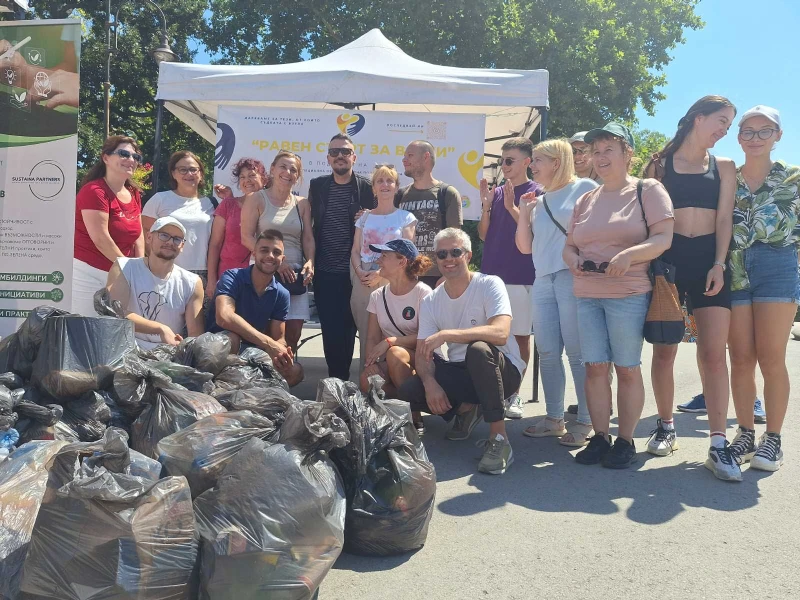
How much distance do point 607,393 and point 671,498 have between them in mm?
716

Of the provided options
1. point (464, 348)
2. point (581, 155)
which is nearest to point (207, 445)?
point (464, 348)

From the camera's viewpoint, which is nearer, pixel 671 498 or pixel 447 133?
pixel 671 498

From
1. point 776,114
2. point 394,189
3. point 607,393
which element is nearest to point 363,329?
point 394,189

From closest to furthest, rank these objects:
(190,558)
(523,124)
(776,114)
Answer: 1. (190,558)
2. (776,114)
3. (523,124)

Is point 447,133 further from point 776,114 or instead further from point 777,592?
point 777,592

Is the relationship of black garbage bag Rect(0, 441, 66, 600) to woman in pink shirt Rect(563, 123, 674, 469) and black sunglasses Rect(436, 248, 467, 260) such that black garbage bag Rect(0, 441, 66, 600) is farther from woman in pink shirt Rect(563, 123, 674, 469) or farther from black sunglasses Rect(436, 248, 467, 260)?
woman in pink shirt Rect(563, 123, 674, 469)

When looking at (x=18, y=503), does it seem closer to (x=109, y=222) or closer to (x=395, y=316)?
(x=395, y=316)

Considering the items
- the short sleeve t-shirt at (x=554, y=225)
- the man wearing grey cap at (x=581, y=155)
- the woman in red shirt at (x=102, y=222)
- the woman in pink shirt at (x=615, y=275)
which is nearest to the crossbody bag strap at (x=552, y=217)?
the short sleeve t-shirt at (x=554, y=225)

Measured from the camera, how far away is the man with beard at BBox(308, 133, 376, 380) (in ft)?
17.2

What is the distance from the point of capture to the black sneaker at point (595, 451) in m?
3.90

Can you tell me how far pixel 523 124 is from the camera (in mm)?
8922

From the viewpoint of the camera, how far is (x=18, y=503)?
2.25 metres

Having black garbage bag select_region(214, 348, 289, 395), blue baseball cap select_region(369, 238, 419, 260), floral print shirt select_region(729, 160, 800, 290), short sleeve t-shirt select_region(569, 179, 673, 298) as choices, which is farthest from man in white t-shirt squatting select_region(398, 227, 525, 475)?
floral print shirt select_region(729, 160, 800, 290)

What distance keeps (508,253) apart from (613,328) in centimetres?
146
